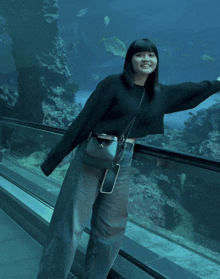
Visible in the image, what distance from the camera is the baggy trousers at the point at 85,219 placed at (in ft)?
3.40

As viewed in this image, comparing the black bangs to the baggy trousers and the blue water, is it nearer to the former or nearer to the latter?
the baggy trousers

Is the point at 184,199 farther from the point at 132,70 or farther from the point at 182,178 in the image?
the point at 132,70

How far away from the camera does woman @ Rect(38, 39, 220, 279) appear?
0.99 meters

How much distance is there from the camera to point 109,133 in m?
1.03

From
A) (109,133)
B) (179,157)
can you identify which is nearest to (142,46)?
(109,133)

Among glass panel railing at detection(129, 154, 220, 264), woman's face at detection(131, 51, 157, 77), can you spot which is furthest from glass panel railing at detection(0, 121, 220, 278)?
woman's face at detection(131, 51, 157, 77)

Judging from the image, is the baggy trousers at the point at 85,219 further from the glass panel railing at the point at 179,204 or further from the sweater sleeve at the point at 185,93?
the sweater sleeve at the point at 185,93

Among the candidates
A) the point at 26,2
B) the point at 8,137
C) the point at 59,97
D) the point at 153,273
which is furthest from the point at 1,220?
the point at 26,2

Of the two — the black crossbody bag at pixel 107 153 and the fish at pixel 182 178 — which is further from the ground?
the black crossbody bag at pixel 107 153

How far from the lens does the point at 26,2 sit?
11523 millimetres

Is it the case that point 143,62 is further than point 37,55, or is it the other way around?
point 37,55

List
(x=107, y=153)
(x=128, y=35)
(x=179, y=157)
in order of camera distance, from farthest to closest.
A: (x=128, y=35), (x=179, y=157), (x=107, y=153)

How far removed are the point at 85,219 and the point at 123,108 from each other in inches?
18.9

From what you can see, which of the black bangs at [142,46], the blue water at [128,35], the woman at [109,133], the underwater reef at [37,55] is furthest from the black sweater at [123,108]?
the blue water at [128,35]
